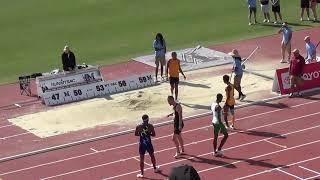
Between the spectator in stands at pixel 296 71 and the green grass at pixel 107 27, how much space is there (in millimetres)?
8316

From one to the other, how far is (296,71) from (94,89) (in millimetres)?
6608

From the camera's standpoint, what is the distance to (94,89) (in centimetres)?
2225

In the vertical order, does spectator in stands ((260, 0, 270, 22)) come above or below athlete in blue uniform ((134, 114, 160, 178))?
above

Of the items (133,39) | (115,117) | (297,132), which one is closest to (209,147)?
(297,132)

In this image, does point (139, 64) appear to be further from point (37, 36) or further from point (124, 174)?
point (124, 174)

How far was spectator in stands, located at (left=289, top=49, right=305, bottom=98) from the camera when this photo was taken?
2030 centimetres

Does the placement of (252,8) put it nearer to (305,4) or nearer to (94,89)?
(305,4)

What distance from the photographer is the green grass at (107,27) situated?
2770cm

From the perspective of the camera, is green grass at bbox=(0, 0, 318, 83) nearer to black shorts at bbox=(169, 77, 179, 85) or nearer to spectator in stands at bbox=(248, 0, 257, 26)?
spectator in stands at bbox=(248, 0, 257, 26)

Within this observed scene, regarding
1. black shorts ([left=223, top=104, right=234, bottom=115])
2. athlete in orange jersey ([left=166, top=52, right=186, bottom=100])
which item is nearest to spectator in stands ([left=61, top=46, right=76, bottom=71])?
athlete in orange jersey ([left=166, top=52, right=186, bottom=100])

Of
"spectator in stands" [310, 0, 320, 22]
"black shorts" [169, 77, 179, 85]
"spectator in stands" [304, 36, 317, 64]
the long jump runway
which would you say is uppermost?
"spectator in stands" [310, 0, 320, 22]

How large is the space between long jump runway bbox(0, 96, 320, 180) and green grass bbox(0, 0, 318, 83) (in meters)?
8.48

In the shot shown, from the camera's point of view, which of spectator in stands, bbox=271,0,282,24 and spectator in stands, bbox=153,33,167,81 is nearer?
spectator in stands, bbox=153,33,167,81

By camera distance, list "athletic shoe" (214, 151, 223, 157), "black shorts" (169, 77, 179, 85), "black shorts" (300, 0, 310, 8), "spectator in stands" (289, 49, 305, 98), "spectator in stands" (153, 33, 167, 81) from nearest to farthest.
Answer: "athletic shoe" (214, 151, 223, 157)
"spectator in stands" (289, 49, 305, 98)
"black shorts" (169, 77, 179, 85)
"spectator in stands" (153, 33, 167, 81)
"black shorts" (300, 0, 310, 8)
